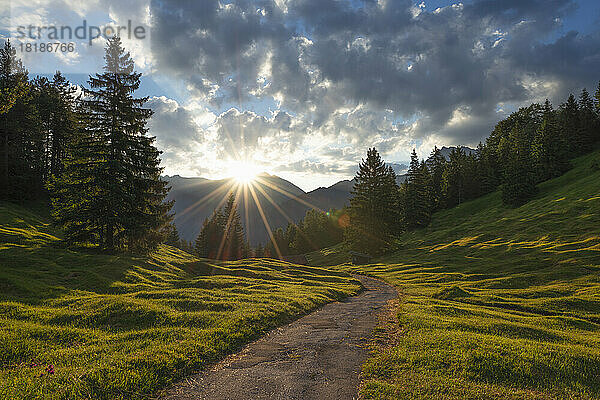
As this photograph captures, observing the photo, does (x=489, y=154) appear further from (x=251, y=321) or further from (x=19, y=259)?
(x=19, y=259)

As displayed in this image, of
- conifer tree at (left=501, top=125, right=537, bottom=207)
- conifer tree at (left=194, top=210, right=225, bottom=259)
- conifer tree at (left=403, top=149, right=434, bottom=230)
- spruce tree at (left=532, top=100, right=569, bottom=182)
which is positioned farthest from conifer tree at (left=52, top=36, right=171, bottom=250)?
spruce tree at (left=532, top=100, right=569, bottom=182)

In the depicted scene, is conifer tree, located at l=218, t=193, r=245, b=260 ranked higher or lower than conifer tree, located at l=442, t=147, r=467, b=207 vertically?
lower

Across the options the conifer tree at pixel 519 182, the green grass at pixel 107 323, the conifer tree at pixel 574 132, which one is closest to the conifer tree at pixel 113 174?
the green grass at pixel 107 323

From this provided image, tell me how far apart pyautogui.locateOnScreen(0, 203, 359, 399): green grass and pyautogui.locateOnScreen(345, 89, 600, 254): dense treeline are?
156 ft

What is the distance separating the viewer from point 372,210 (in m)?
71.4

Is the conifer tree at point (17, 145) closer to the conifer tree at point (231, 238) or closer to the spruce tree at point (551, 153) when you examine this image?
the conifer tree at point (231, 238)

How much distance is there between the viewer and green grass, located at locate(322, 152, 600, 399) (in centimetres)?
884

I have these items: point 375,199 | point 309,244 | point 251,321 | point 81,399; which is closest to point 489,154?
point 375,199

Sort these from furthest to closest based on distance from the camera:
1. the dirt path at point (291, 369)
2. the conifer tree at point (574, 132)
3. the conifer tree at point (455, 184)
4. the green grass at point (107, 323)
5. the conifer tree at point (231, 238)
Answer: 1. the conifer tree at point (455, 184)
2. the conifer tree at point (574, 132)
3. the conifer tree at point (231, 238)
4. the dirt path at point (291, 369)
5. the green grass at point (107, 323)

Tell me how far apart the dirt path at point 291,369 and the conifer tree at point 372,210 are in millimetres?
57240

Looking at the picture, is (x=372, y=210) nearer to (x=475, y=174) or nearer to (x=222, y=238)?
(x=222, y=238)

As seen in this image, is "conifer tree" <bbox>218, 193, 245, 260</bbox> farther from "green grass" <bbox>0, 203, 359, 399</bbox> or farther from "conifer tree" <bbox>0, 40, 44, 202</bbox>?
"green grass" <bbox>0, 203, 359, 399</bbox>

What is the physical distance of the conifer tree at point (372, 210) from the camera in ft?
234

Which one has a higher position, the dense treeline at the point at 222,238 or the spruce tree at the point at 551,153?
the spruce tree at the point at 551,153
